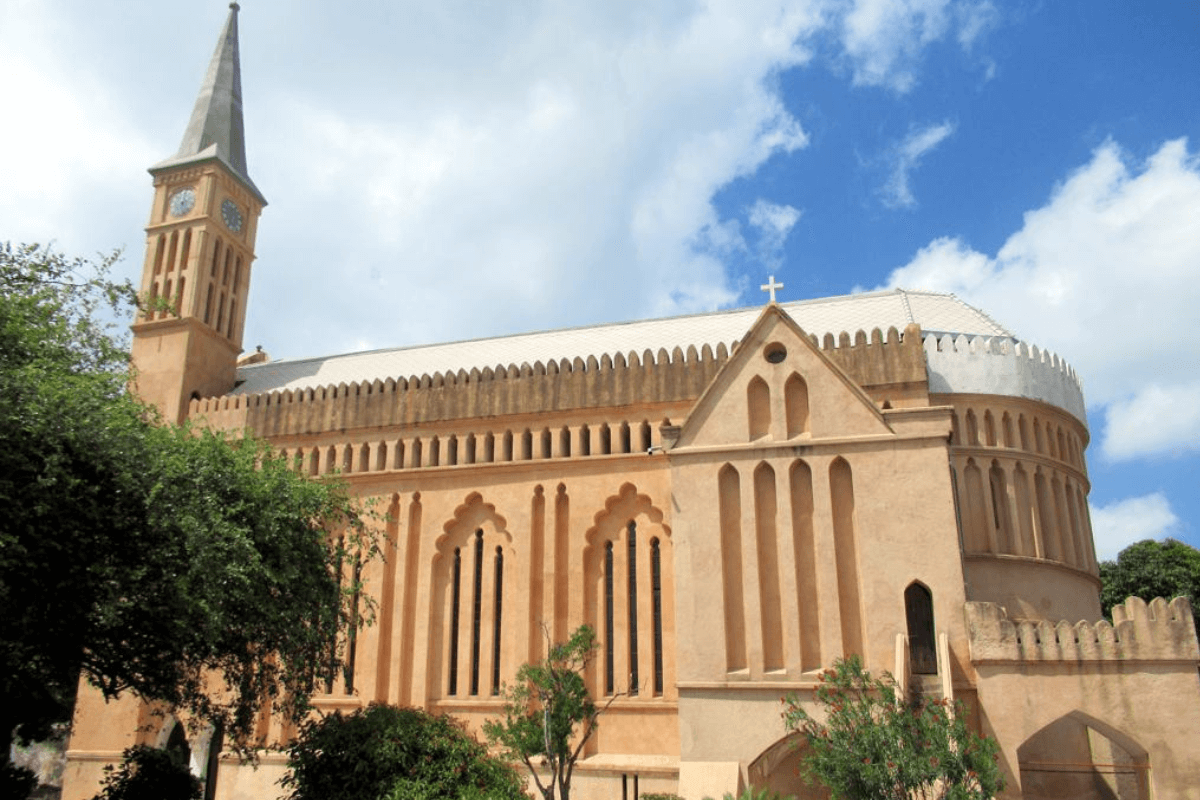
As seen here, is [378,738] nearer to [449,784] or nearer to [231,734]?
[449,784]

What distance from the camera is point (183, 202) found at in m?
35.1

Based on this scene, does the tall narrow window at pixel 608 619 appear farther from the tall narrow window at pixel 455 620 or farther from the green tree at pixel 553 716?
the tall narrow window at pixel 455 620

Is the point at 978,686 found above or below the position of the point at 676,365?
below

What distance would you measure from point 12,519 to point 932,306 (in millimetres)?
24601

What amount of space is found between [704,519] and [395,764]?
8.01 m

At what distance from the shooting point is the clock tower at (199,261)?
32812mm

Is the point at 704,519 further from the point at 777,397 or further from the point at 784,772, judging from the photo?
the point at 784,772

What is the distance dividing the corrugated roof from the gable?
6414mm

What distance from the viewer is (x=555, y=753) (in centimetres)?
2047

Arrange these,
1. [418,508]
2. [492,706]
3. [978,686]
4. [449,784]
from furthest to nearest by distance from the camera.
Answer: [418,508] → [492,706] → [978,686] → [449,784]

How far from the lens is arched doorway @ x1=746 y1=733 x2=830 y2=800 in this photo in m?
18.9

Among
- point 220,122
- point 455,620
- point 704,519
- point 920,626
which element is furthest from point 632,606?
point 220,122

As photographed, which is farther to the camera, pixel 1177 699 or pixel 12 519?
pixel 1177 699

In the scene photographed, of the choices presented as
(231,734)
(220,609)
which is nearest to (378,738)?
(220,609)
